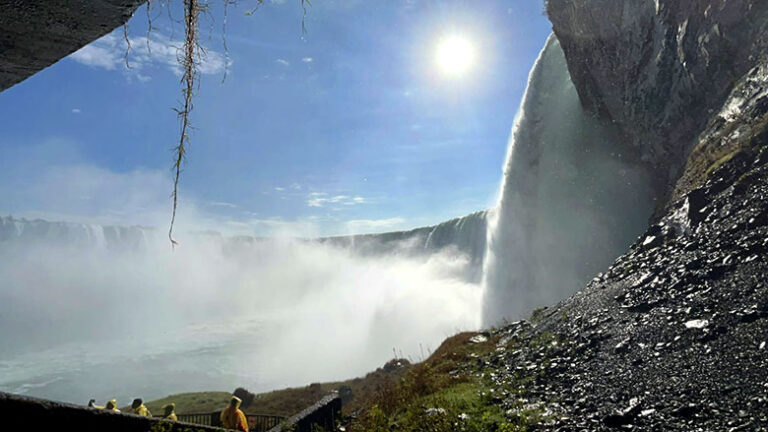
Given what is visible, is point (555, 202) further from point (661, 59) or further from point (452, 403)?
point (452, 403)

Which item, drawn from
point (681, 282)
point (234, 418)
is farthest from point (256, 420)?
point (681, 282)

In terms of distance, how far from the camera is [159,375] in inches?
2704

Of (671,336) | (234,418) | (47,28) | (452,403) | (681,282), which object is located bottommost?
(452,403)

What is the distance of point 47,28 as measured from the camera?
1.56 meters

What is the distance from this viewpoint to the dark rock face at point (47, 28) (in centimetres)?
145

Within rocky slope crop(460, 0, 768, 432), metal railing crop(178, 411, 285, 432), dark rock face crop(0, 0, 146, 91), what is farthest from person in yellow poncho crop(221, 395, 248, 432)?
dark rock face crop(0, 0, 146, 91)

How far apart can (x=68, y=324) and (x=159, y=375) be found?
272 feet

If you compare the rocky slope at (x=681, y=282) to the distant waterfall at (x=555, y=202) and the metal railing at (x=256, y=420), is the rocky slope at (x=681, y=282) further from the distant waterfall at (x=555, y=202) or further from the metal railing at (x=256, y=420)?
the metal railing at (x=256, y=420)

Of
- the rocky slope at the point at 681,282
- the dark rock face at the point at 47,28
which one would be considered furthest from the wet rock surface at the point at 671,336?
the dark rock face at the point at 47,28

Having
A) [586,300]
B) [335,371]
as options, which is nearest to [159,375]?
[335,371]

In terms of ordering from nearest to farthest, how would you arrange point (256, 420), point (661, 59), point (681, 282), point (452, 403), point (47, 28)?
point (47, 28) → point (452, 403) → point (681, 282) → point (256, 420) → point (661, 59)

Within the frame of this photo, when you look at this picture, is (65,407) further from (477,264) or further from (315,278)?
(315,278)

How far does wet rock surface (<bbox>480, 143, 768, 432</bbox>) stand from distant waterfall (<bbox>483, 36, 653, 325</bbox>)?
28.9 ft

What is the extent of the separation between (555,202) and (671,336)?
18.5 metres
